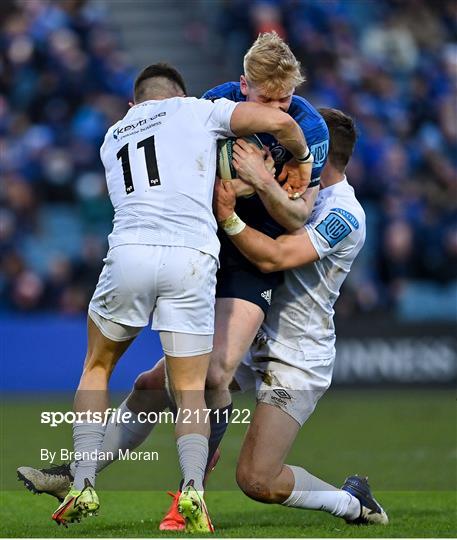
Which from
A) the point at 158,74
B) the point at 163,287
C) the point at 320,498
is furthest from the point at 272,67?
the point at 320,498

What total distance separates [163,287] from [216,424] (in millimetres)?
914

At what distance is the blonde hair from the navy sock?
1717 mm

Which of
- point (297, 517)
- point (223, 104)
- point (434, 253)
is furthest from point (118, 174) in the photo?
point (434, 253)

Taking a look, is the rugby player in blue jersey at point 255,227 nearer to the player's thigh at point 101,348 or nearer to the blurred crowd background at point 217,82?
the player's thigh at point 101,348

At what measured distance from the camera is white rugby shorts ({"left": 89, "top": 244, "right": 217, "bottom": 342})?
604cm

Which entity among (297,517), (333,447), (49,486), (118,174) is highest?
(118,174)

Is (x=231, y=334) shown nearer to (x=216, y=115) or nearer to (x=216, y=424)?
(x=216, y=424)

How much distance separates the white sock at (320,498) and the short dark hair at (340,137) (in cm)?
178

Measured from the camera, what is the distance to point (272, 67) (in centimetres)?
617

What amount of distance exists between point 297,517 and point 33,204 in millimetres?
9136

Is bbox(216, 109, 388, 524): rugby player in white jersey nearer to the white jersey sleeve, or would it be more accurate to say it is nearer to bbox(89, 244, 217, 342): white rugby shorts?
the white jersey sleeve

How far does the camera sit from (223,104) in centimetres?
620

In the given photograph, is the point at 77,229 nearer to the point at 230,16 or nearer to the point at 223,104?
the point at 230,16

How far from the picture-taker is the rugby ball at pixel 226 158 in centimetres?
641
